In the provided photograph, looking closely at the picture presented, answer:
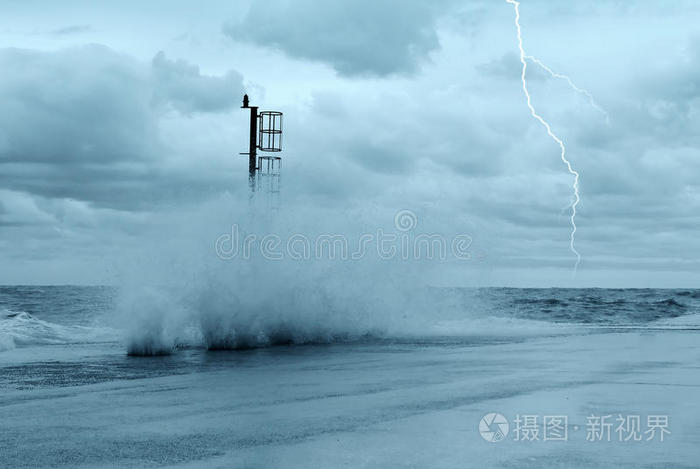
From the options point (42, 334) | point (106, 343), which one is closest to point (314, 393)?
point (106, 343)

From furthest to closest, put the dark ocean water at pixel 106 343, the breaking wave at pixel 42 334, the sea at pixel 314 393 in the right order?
1. the breaking wave at pixel 42 334
2. the dark ocean water at pixel 106 343
3. the sea at pixel 314 393

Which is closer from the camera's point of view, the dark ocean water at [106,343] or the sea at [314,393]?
the sea at [314,393]

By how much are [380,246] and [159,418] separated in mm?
19820

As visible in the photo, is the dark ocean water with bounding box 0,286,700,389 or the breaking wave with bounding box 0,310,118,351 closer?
the dark ocean water with bounding box 0,286,700,389

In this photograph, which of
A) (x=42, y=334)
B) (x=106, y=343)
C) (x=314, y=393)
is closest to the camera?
(x=314, y=393)

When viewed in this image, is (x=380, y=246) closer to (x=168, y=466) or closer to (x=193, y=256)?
(x=193, y=256)

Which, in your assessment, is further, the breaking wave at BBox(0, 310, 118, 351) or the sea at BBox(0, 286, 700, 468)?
the breaking wave at BBox(0, 310, 118, 351)

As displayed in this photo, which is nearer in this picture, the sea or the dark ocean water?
the sea

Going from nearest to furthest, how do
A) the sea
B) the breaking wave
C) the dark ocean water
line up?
the sea
the dark ocean water
the breaking wave

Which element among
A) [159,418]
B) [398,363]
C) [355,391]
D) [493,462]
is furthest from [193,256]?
[493,462]

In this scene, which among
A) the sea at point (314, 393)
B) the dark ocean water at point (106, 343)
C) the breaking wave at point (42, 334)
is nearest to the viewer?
the sea at point (314, 393)

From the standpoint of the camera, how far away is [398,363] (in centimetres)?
1773

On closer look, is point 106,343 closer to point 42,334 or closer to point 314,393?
point 42,334

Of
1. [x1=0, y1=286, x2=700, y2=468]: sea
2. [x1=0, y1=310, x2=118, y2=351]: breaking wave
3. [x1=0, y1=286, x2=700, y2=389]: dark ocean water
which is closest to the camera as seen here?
[x1=0, y1=286, x2=700, y2=468]: sea
